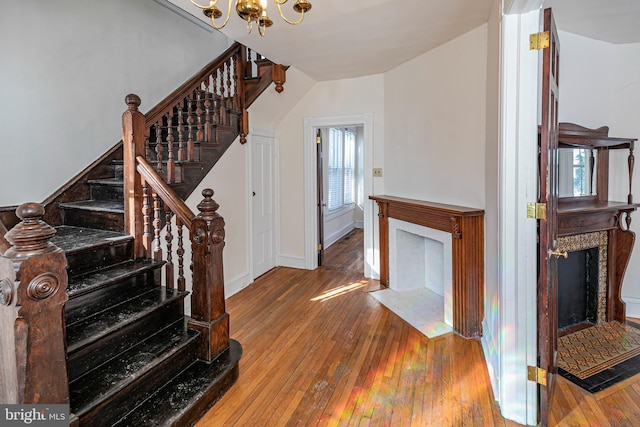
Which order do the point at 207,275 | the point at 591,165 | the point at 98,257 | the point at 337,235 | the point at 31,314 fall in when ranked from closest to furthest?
the point at 31,314, the point at 207,275, the point at 98,257, the point at 591,165, the point at 337,235

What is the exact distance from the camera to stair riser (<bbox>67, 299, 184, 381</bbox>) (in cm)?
166

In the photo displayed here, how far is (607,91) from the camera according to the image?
3.15 m

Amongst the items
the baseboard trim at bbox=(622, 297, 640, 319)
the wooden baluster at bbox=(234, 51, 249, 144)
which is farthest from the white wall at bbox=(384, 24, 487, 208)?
the baseboard trim at bbox=(622, 297, 640, 319)

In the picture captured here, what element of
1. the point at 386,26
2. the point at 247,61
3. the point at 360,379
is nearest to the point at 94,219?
the point at 360,379

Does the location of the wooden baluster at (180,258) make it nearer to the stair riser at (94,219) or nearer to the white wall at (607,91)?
the stair riser at (94,219)

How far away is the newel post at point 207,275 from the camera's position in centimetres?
206

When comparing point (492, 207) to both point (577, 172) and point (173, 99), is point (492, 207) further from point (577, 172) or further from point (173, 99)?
point (173, 99)

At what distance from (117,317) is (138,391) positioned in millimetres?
432

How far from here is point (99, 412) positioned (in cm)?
154

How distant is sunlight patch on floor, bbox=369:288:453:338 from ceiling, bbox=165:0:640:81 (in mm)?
2591

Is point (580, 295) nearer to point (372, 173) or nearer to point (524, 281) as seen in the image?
point (524, 281)

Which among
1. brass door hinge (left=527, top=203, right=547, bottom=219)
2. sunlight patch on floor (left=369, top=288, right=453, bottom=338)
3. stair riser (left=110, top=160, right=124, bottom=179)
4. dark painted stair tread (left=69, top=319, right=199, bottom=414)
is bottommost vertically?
sunlight patch on floor (left=369, top=288, right=453, bottom=338)

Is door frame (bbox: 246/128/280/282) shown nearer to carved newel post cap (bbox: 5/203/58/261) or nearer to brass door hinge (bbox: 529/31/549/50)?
carved newel post cap (bbox: 5/203/58/261)

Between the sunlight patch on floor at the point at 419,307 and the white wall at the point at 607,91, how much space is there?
1978mm
